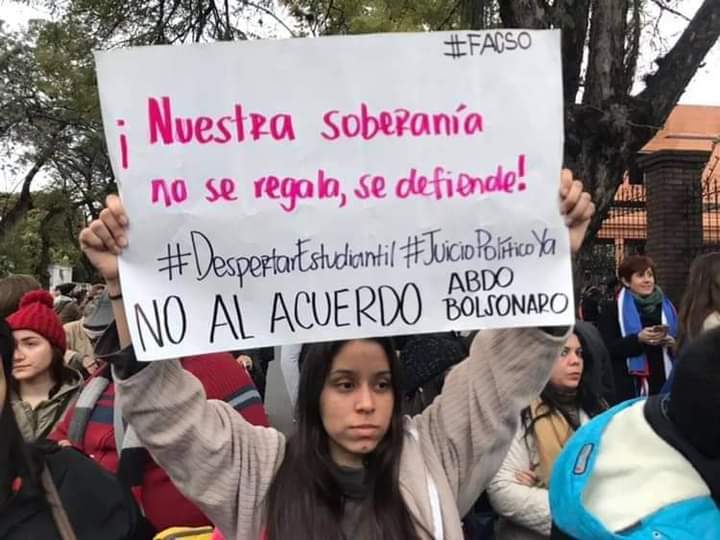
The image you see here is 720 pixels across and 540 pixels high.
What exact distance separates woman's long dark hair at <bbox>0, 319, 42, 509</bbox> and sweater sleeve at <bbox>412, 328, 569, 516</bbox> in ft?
2.79

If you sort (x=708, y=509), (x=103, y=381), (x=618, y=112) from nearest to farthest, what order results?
(x=708, y=509) < (x=103, y=381) < (x=618, y=112)

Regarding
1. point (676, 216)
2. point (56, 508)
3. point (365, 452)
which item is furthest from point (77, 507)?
point (676, 216)

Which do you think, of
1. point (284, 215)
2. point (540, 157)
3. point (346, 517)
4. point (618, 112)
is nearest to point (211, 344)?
point (284, 215)

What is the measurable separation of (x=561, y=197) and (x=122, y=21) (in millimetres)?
7701

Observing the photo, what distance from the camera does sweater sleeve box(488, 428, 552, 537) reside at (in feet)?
9.41

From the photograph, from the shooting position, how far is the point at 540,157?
1.92 metres

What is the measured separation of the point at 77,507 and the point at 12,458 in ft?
0.55

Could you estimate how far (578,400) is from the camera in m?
3.20

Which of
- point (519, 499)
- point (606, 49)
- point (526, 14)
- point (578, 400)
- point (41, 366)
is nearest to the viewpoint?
point (519, 499)

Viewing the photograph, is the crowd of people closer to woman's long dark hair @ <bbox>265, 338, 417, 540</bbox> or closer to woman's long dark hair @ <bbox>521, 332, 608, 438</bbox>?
woman's long dark hair @ <bbox>265, 338, 417, 540</bbox>

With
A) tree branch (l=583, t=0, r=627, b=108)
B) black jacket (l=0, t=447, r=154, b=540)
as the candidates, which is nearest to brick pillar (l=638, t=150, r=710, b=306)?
tree branch (l=583, t=0, r=627, b=108)

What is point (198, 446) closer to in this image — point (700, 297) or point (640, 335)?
point (700, 297)

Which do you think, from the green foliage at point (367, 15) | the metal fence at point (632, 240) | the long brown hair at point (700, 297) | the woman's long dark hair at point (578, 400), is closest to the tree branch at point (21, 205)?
the green foliage at point (367, 15)

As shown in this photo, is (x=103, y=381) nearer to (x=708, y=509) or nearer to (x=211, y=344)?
(x=211, y=344)
